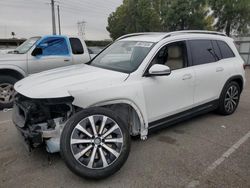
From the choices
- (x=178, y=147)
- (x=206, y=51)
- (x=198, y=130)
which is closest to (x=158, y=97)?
(x=178, y=147)

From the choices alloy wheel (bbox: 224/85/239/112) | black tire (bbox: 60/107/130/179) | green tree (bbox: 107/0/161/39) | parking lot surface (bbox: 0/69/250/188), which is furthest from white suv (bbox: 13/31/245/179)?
green tree (bbox: 107/0/161/39)

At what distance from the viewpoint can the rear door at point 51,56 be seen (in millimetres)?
5990

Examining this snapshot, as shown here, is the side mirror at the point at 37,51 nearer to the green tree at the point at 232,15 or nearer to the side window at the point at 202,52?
Result: the side window at the point at 202,52

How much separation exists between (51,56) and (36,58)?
42 centimetres

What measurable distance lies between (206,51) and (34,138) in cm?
334

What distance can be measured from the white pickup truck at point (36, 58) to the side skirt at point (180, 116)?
12.6 ft

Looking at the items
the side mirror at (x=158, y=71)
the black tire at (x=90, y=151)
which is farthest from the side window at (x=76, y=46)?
the black tire at (x=90, y=151)

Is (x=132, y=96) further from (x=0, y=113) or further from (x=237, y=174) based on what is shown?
(x=0, y=113)

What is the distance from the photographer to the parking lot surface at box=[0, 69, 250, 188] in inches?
103

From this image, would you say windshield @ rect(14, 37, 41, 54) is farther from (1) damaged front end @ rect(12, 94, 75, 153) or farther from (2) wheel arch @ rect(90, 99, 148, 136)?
(2) wheel arch @ rect(90, 99, 148, 136)

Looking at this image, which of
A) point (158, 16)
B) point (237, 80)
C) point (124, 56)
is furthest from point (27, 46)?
point (158, 16)

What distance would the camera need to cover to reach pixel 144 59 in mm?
3238

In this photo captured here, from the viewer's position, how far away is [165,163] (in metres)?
3.00

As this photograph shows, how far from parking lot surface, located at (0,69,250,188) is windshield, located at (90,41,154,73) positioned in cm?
126
